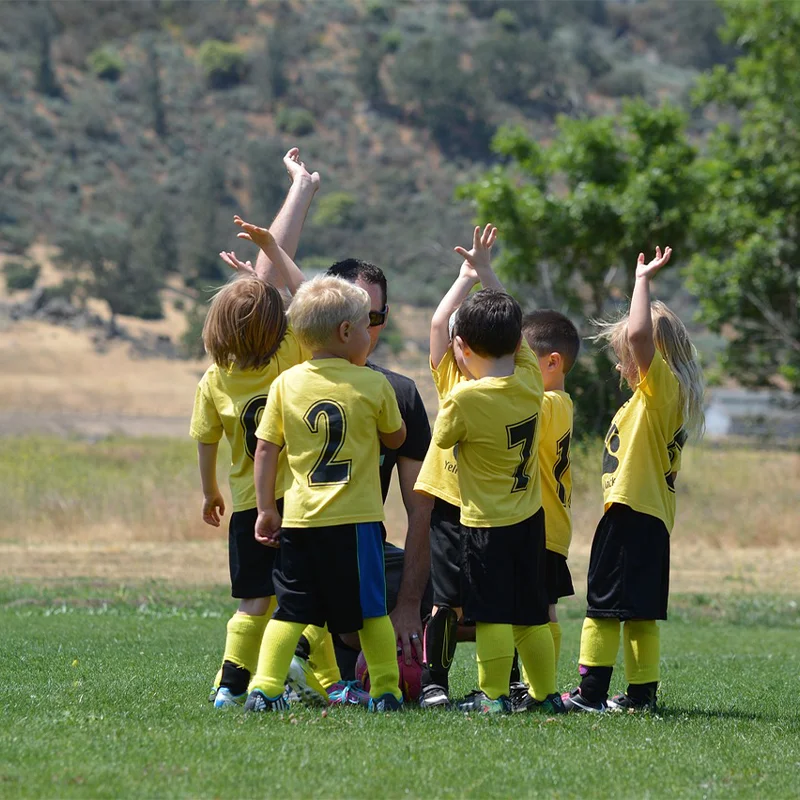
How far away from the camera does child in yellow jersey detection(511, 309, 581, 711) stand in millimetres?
6293

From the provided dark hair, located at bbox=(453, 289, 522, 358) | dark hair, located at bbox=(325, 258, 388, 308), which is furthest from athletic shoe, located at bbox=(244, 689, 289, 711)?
dark hair, located at bbox=(325, 258, 388, 308)

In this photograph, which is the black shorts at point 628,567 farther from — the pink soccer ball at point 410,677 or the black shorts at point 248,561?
the black shorts at point 248,561

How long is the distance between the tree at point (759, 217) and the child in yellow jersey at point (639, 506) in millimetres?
19628

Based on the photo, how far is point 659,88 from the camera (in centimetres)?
11350

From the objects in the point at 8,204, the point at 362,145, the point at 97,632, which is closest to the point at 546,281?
the point at 97,632

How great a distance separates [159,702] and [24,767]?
1546mm

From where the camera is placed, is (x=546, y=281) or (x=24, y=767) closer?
(x=24, y=767)

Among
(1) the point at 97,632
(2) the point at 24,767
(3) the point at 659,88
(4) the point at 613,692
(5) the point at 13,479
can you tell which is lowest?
(5) the point at 13,479

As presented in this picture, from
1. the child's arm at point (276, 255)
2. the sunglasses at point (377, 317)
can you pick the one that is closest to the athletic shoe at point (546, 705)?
the sunglasses at point (377, 317)

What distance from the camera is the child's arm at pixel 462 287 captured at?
6.12 meters

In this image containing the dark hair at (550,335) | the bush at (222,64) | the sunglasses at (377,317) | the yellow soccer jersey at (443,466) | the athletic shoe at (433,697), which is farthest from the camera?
the bush at (222,64)

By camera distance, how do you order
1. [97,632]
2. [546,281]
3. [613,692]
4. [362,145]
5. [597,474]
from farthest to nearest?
[362,145] < [546,281] < [597,474] < [97,632] < [613,692]

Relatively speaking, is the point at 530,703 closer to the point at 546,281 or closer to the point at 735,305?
the point at 546,281

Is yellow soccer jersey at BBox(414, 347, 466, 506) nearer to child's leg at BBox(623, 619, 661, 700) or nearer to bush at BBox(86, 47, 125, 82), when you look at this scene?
child's leg at BBox(623, 619, 661, 700)
